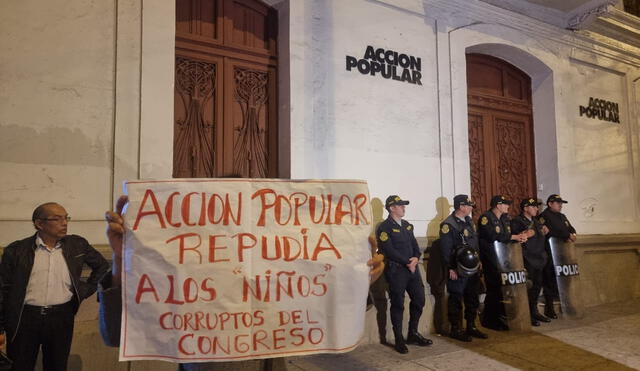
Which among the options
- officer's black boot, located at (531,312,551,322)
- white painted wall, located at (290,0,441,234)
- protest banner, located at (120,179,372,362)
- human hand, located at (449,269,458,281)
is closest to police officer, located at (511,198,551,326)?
officer's black boot, located at (531,312,551,322)

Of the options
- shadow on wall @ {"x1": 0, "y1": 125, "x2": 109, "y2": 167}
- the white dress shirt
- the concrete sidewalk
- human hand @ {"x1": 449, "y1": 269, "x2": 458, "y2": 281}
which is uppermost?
shadow on wall @ {"x1": 0, "y1": 125, "x2": 109, "y2": 167}

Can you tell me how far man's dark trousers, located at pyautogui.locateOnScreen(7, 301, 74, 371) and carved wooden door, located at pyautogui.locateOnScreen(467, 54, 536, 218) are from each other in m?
6.29

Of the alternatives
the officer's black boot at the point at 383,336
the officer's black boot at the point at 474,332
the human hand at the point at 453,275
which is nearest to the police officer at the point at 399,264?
the officer's black boot at the point at 383,336

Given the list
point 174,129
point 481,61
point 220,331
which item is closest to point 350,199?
point 220,331

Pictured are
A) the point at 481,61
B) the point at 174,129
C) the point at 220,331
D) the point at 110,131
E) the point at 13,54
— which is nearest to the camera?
the point at 220,331

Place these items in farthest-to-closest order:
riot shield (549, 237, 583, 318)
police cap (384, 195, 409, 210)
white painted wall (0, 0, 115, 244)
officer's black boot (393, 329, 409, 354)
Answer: riot shield (549, 237, 583, 318), police cap (384, 195, 409, 210), officer's black boot (393, 329, 409, 354), white painted wall (0, 0, 115, 244)

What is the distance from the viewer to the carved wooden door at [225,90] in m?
5.59

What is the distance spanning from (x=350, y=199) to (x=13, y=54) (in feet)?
12.2

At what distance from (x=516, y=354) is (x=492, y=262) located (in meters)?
1.38

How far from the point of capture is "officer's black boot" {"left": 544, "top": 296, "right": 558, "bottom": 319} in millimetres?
7051

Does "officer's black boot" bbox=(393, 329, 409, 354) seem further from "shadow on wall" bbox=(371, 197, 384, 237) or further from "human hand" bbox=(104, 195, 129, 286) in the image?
"human hand" bbox=(104, 195, 129, 286)

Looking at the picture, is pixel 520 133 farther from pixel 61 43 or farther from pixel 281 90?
pixel 61 43

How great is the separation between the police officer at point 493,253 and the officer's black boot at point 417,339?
1.27 meters

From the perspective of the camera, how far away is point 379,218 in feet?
20.2
